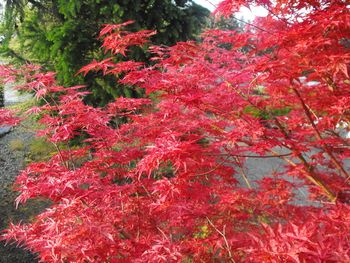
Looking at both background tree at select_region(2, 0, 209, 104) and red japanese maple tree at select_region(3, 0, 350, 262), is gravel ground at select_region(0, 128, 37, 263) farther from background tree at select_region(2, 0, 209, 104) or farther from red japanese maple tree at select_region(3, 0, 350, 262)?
background tree at select_region(2, 0, 209, 104)

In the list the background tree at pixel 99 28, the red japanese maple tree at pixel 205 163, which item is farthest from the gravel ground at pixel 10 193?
the background tree at pixel 99 28

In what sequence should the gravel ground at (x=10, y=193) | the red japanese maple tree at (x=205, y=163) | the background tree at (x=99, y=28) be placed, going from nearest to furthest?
the red japanese maple tree at (x=205, y=163), the gravel ground at (x=10, y=193), the background tree at (x=99, y=28)

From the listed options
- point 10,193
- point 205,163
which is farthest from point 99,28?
point 205,163

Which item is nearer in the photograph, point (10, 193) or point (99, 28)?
point (99, 28)

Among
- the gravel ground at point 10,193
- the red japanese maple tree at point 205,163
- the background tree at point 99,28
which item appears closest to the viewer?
the red japanese maple tree at point 205,163

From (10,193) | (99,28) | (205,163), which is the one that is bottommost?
(10,193)

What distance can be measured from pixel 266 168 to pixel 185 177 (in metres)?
6.23

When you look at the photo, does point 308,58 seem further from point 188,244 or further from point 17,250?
point 17,250

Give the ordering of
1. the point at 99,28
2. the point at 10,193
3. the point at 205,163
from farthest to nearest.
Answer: the point at 10,193 < the point at 99,28 < the point at 205,163

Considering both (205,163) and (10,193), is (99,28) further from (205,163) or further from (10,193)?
(205,163)

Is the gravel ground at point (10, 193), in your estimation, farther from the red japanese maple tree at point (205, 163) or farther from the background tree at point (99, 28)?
the background tree at point (99, 28)

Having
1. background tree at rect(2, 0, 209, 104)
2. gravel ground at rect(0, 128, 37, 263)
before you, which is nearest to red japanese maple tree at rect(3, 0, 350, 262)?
gravel ground at rect(0, 128, 37, 263)

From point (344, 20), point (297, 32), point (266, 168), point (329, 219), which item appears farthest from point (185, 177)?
point (266, 168)

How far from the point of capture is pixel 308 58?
183cm
